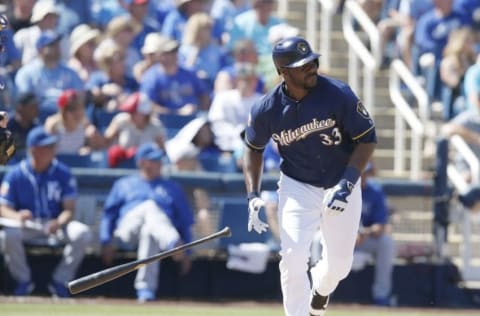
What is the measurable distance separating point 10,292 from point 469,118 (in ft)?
16.1

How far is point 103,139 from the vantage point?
1252 centimetres

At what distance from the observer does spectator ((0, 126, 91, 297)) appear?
1148 centimetres

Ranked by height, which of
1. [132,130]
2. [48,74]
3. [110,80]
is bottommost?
[132,130]

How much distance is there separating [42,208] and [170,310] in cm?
179

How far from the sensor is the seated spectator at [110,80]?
13.1 metres

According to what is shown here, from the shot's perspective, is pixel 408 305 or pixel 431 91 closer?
pixel 408 305

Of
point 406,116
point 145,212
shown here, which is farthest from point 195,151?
point 406,116

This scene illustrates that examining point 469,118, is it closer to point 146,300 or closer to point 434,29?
point 434,29

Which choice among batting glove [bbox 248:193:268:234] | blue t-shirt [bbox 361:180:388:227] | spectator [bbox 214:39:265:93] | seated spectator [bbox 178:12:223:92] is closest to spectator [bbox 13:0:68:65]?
seated spectator [bbox 178:12:223:92]

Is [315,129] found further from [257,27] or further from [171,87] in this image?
[257,27]

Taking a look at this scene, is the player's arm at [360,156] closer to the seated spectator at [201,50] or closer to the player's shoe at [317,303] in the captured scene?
the player's shoe at [317,303]

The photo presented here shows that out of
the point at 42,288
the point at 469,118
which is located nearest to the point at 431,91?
the point at 469,118

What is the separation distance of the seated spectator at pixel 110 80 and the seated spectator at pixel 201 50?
81cm

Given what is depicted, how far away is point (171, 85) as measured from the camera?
43.5 feet
